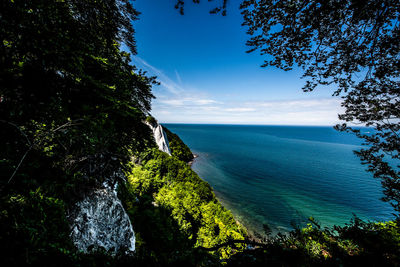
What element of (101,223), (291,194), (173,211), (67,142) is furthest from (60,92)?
(291,194)

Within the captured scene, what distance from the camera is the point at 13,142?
2623 millimetres

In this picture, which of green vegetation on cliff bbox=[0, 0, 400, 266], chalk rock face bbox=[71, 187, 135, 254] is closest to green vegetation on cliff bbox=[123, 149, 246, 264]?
chalk rock face bbox=[71, 187, 135, 254]

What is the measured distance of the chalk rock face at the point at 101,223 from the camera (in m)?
3.44

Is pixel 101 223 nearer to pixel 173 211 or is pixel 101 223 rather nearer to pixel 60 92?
pixel 60 92

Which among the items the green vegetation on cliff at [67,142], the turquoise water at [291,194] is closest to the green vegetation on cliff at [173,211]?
the green vegetation on cliff at [67,142]

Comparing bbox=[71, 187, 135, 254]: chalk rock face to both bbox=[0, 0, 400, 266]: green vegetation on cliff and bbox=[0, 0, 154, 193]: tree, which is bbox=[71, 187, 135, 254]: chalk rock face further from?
bbox=[0, 0, 154, 193]: tree

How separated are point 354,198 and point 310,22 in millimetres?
26571

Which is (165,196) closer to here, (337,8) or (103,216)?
(103,216)

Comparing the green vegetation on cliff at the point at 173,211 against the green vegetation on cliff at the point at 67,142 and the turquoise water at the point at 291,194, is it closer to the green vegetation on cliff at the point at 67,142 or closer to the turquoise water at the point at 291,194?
the green vegetation on cliff at the point at 67,142

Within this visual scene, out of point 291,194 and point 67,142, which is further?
point 291,194

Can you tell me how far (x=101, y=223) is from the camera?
13.2 feet

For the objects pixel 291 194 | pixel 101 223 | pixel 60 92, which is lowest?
pixel 291 194

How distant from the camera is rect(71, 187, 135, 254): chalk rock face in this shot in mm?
3436

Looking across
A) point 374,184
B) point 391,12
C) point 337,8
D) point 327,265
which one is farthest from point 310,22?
point 374,184
